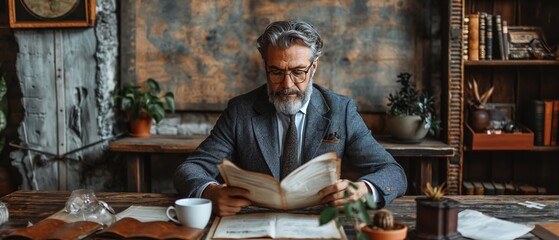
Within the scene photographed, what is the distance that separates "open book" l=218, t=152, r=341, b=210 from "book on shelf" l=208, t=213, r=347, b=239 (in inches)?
1.9

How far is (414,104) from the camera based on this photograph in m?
3.55

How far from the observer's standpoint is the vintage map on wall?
3.82 meters

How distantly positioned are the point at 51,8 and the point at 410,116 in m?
2.30

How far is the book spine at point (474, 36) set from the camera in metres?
3.58

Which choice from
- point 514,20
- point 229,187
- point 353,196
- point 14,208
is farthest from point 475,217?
point 514,20

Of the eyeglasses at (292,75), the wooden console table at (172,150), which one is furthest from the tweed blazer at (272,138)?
the wooden console table at (172,150)

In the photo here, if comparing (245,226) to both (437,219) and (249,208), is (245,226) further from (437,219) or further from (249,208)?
(437,219)

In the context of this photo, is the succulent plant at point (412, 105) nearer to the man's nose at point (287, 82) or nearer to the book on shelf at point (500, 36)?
the book on shelf at point (500, 36)

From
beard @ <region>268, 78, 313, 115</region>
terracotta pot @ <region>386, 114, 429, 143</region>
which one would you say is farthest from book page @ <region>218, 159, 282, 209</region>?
terracotta pot @ <region>386, 114, 429, 143</region>

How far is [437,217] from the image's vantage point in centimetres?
160

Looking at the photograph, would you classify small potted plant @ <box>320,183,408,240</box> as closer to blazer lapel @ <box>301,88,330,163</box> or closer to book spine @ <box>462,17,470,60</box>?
blazer lapel @ <box>301,88,330,163</box>

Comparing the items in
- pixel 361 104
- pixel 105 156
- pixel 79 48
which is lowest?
pixel 105 156

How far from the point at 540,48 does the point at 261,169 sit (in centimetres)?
212

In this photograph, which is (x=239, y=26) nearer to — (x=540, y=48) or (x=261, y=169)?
(x=261, y=169)
